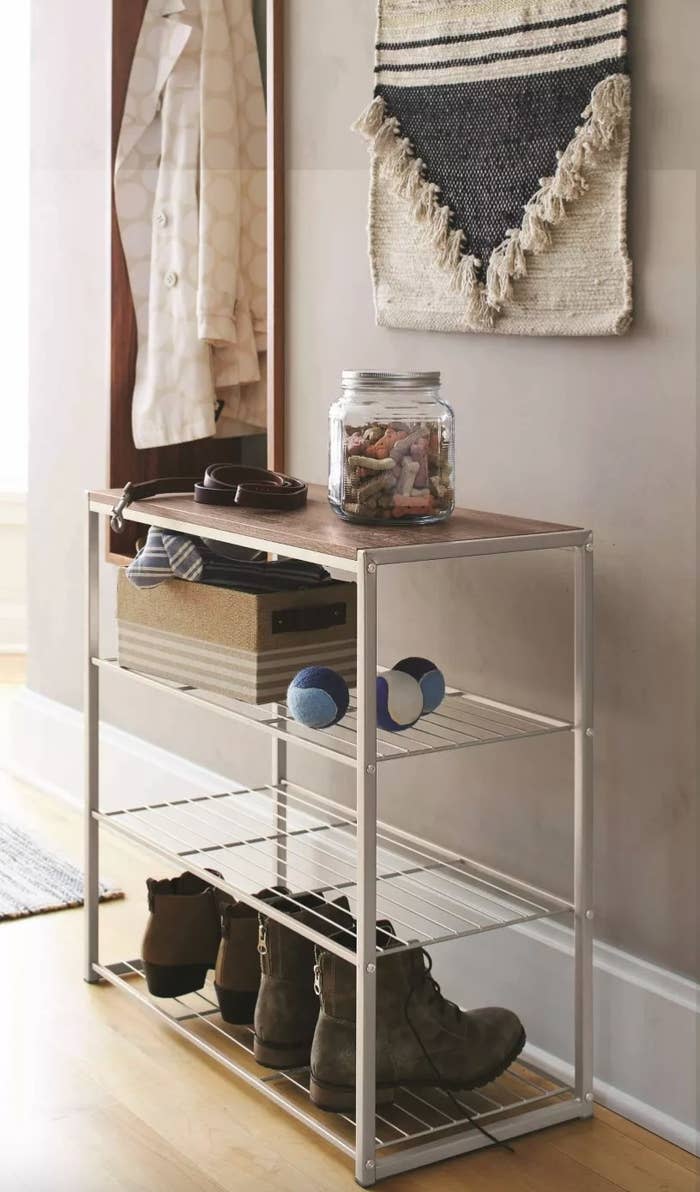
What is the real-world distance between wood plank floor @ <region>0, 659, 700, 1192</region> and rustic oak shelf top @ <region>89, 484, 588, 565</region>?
776 mm

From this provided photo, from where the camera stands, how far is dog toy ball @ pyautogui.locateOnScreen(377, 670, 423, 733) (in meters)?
1.86

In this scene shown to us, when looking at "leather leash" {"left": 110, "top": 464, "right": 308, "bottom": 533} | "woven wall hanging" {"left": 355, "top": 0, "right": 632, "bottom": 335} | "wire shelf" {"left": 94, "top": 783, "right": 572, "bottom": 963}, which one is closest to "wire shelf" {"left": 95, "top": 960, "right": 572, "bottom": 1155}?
"wire shelf" {"left": 94, "top": 783, "right": 572, "bottom": 963}

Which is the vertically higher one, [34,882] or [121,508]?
[121,508]

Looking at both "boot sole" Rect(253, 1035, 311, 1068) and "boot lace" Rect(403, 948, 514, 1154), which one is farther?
"boot sole" Rect(253, 1035, 311, 1068)

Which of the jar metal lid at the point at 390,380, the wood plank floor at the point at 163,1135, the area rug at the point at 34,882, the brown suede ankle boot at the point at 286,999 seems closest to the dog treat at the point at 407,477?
the jar metal lid at the point at 390,380

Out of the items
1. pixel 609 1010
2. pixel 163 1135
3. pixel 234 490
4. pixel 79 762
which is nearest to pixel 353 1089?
pixel 163 1135

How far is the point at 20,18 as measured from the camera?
4.53 metres

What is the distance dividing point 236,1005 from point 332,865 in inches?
15.0

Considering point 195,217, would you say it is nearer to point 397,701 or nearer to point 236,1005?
point 397,701

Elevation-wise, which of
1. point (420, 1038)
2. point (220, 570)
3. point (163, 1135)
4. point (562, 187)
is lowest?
point (163, 1135)

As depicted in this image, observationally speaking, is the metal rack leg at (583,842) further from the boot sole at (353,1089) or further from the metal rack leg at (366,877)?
the metal rack leg at (366,877)

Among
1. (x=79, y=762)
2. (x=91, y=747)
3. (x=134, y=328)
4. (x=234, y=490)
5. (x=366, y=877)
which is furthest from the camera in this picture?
(x=79, y=762)

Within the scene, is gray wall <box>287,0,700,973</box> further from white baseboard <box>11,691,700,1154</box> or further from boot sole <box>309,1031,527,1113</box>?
boot sole <box>309,1031,527,1113</box>

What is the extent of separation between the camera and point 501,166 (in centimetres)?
204
